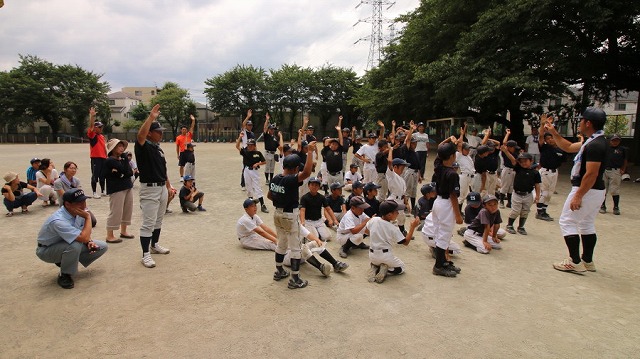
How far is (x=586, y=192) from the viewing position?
486 cm

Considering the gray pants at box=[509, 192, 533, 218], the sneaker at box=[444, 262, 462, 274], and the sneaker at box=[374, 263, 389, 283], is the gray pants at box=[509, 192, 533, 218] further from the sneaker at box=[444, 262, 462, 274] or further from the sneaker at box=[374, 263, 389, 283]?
the sneaker at box=[374, 263, 389, 283]

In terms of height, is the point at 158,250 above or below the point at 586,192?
below

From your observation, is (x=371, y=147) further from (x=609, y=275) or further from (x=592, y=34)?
(x=592, y=34)

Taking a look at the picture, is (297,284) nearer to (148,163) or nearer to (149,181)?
(149,181)

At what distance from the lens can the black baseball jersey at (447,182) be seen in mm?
4727

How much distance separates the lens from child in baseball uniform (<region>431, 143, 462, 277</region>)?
15.6 feet

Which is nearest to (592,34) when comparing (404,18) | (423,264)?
(404,18)

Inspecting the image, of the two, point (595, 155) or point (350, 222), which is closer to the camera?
point (595, 155)

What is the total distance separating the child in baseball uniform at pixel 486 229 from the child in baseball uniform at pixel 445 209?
4.09ft

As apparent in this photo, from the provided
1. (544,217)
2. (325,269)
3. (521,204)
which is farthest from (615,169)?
(325,269)

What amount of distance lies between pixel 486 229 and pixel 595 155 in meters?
1.94

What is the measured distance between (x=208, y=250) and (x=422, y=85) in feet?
73.4

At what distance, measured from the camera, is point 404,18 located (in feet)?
86.2

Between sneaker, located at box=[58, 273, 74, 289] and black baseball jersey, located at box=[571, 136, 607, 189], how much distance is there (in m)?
7.06
